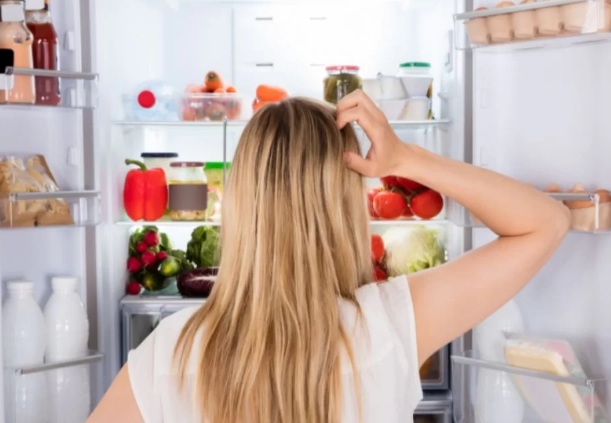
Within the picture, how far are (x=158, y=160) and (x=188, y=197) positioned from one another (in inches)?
8.2

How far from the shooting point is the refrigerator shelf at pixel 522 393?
7.72ft

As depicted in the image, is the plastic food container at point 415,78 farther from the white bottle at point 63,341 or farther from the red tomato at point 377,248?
the white bottle at point 63,341

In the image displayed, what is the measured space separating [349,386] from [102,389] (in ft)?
6.86

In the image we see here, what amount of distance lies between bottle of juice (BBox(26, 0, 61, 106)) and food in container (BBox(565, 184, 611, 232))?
1456 millimetres

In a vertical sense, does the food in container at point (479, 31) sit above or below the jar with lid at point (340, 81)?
above

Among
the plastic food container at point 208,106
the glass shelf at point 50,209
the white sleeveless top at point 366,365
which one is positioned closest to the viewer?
the white sleeveless top at point 366,365

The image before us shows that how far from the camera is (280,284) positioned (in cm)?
122

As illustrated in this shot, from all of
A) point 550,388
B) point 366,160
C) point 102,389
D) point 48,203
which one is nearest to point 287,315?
point 366,160

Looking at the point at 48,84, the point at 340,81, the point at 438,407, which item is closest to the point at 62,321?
the point at 48,84

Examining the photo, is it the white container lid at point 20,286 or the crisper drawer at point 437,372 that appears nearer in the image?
the white container lid at point 20,286

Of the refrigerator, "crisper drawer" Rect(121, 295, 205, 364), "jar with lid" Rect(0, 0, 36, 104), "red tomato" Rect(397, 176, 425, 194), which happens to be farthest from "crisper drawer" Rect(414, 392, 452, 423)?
"jar with lid" Rect(0, 0, 36, 104)

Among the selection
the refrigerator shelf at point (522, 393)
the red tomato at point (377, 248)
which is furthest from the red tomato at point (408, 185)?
the refrigerator shelf at point (522, 393)

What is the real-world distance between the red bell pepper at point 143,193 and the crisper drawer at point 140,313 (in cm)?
30

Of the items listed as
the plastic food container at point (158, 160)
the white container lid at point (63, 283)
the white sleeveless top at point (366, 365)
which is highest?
the plastic food container at point (158, 160)
